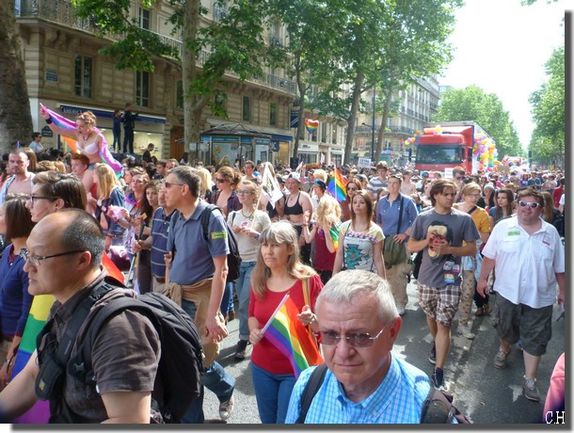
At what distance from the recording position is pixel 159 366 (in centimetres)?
183

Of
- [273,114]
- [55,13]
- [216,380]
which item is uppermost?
→ [55,13]

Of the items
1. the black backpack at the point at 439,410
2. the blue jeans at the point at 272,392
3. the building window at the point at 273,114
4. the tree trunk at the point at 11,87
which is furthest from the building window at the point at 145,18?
the black backpack at the point at 439,410

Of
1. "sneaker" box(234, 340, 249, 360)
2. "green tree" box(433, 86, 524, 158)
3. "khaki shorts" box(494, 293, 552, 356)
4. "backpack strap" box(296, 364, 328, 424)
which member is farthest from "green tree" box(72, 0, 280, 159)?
"green tree" box(433, 86, 524, 158)

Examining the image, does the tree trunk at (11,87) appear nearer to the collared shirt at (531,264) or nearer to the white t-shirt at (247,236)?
the white t-shirt at (247,236)

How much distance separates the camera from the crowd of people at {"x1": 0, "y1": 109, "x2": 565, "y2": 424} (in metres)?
1.66

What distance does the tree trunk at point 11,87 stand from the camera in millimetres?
9883

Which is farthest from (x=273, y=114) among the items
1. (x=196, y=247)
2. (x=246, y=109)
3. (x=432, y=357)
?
(x=196, y=247)

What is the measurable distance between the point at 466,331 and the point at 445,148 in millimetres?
19371

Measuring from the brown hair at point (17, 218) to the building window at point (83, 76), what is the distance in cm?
2118

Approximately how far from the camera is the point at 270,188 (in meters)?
8.15

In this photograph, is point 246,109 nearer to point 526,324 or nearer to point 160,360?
point 526,324

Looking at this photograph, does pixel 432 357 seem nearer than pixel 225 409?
No

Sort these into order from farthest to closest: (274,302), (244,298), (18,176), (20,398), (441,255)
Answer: (18,176)
(244,298)
(441,255)
(274,302)
(20,398)

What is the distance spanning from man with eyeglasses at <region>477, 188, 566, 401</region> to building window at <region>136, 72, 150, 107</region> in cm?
2382
